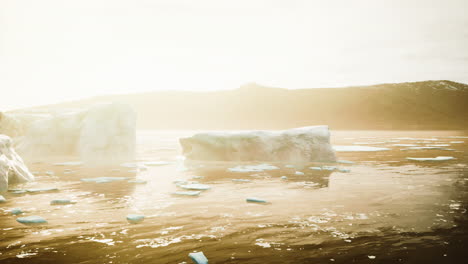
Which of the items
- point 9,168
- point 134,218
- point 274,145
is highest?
point 9,168

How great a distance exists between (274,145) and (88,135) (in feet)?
23.5

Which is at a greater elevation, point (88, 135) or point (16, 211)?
point (88, 135)

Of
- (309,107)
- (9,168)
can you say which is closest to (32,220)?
(9,168)

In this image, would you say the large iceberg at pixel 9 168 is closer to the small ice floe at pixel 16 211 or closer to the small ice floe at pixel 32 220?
the small ice floe at pixel 16 211

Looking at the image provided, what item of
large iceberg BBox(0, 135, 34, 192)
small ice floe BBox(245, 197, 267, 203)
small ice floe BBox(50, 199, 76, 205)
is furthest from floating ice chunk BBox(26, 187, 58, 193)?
small ice floe BBox(245, 197, 267, 203)

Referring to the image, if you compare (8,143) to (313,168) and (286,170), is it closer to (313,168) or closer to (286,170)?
(286,170)

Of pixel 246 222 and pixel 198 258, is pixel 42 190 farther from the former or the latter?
pixel 198 258

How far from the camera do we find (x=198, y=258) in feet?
9.63

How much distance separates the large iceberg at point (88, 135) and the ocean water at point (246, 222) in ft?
18.7

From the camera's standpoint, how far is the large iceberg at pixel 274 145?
11.5 metres

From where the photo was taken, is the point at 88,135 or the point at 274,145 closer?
the point at 274,145

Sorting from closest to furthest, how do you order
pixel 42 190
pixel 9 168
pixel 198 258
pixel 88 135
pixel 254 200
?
pixel 198 258 < pixel 254 200 < pixel 42 190 < pixel 9 168 < pixel 88 135

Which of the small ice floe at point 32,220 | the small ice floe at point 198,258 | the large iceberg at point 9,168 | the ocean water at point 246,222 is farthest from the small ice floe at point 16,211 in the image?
the small ice floe at point 198,258

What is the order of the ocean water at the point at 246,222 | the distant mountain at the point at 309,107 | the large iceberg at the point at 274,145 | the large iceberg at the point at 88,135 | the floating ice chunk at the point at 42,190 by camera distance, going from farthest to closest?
1. the distant mountain at the point at 309,107
2. the large iceberg at the point at 88,135
3. the large iceberg at the point at 274,145
4. the floating ice chunk at the point at 42,190
5. the ocean water at the point at 246,222
